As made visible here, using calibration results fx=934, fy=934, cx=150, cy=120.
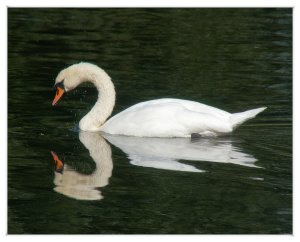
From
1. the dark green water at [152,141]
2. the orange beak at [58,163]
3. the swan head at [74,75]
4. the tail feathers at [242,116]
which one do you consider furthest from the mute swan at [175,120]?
the orange beak at [58,163]

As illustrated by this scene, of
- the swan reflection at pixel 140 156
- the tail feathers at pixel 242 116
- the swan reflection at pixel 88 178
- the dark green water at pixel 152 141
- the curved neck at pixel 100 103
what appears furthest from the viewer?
the curved neck at pixel 100 103

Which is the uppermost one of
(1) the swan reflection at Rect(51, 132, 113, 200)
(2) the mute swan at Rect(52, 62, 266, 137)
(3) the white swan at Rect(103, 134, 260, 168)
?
(2) the mute swan at Rect(52, 62, 266, 137)

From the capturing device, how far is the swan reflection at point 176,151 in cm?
1055

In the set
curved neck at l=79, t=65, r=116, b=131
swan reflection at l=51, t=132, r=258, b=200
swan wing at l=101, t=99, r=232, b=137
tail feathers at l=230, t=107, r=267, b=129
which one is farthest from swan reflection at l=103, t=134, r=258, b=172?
curved neck at l=79, t=65, r=116, b=131

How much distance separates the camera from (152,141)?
38.3 ft

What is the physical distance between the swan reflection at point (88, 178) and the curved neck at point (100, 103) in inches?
35.4

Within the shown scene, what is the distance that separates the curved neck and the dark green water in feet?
0.89

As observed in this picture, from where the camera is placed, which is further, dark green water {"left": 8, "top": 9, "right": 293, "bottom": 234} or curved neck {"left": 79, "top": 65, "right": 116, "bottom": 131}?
curved neck {"left": 79, "top": 65, "right": 116, "bottom": 131}

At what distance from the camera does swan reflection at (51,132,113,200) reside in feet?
31.6

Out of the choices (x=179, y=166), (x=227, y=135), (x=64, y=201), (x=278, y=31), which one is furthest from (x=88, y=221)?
(x=278, y=31)

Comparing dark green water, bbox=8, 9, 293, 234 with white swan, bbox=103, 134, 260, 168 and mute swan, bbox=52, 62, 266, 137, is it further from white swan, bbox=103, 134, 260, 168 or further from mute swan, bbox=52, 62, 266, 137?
mute swan, bbox=52, 62, 266, 137

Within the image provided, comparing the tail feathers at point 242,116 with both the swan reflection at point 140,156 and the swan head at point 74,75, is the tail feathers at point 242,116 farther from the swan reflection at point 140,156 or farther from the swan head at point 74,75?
the swan head at point 74,75


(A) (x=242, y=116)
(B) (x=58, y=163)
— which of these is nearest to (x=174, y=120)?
(A) (x=242, y=116)

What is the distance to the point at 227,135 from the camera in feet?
39.3
